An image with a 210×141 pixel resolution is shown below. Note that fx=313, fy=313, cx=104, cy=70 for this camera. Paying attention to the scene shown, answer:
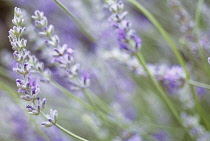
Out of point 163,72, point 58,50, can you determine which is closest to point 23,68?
point 58,50

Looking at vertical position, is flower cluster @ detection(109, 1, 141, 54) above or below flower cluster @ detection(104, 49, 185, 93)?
below

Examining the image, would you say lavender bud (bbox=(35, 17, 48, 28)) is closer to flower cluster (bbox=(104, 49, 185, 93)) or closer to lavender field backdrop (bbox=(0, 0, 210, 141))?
lavender field backdrop (bbox=(0, 0, 210, 141))

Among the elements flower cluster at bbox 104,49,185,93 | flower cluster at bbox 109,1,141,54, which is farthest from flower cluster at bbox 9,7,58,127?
flower cluster at bbox 104,49,185,93

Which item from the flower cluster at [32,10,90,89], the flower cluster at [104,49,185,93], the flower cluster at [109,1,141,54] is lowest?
the flower cluster at [32,10,90,89]

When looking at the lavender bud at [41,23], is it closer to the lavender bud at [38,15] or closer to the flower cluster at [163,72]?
the lavender bud at [38,15]

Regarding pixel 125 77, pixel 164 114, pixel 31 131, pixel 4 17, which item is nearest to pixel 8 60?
pixel 31 131

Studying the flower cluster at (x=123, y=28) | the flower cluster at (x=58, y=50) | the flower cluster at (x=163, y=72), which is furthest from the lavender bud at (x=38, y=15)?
the flower cluster at (x=163, y=72)

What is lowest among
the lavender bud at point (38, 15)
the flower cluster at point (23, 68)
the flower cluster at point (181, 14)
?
the flower cluster at point (23, 68)

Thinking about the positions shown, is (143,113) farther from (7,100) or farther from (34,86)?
(34,86)

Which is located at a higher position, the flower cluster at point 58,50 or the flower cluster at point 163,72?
the flower cluster at point 163,72
